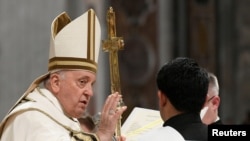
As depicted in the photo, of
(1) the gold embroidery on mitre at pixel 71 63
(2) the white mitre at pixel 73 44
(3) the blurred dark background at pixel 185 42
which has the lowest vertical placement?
(3) the blurred dark background at pixel 185 42

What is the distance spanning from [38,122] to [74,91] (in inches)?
9.9

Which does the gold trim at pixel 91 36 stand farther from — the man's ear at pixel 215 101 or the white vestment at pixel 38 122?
the man's ear at pixel 215 101

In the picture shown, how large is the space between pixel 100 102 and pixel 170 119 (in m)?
5.61

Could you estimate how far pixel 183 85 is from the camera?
4.09m

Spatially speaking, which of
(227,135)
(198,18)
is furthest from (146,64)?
(227,135)

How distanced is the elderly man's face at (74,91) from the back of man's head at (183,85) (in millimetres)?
871

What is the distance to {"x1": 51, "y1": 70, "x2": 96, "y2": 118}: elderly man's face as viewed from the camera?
4914mm

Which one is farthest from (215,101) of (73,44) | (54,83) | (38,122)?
(38,122)

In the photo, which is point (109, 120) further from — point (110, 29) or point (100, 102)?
point (100, 102)

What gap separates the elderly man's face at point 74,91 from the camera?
16.1 ft

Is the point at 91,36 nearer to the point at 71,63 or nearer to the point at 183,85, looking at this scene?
the point at 71,63

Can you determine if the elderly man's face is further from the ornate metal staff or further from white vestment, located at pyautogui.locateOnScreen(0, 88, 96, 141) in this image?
the ornate metal staff

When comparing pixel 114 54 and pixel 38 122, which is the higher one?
pixel 114 54

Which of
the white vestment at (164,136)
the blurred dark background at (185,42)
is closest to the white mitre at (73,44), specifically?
the white vestment at (164,136)
